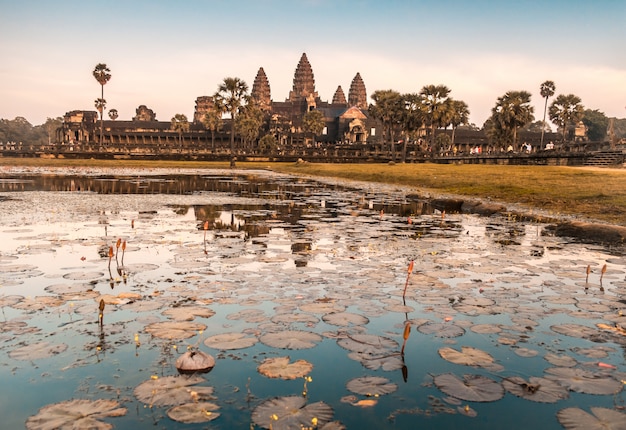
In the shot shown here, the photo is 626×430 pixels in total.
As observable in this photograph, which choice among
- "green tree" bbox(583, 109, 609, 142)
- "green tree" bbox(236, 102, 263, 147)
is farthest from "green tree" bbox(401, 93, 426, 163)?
"green tree" bbox(583, 109, 609, 142)

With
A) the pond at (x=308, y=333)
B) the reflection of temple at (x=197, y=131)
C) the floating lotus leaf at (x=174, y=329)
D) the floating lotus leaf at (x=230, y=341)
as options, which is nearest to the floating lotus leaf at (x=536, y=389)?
the pond at (x=308, y=333)

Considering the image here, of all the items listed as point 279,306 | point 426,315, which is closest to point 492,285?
point 426,315

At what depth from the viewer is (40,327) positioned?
5254 mm

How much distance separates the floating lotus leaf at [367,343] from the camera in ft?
15.9

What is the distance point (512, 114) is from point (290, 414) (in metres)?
79.6

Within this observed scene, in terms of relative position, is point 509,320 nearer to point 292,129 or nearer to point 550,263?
point 550,263

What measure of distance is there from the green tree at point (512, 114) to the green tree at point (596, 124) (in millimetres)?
91957

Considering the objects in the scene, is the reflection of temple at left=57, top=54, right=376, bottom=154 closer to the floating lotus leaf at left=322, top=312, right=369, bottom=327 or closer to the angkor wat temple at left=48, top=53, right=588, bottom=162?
the angkor wat temple at left=48, top=53, right=588, bottom=162

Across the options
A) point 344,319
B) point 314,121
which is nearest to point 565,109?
point 314,121

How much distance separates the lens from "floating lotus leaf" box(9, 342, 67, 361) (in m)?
4.50

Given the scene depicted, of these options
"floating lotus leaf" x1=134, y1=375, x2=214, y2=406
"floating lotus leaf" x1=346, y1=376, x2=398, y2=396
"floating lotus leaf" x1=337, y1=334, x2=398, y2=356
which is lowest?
"floating lotus leaf" x1=134, y1=375, x2=214, y2=406

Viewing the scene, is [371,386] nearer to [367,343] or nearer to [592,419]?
[367,343]

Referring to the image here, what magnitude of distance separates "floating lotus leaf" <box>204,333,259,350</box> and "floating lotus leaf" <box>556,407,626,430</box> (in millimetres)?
2804

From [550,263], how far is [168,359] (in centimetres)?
721
